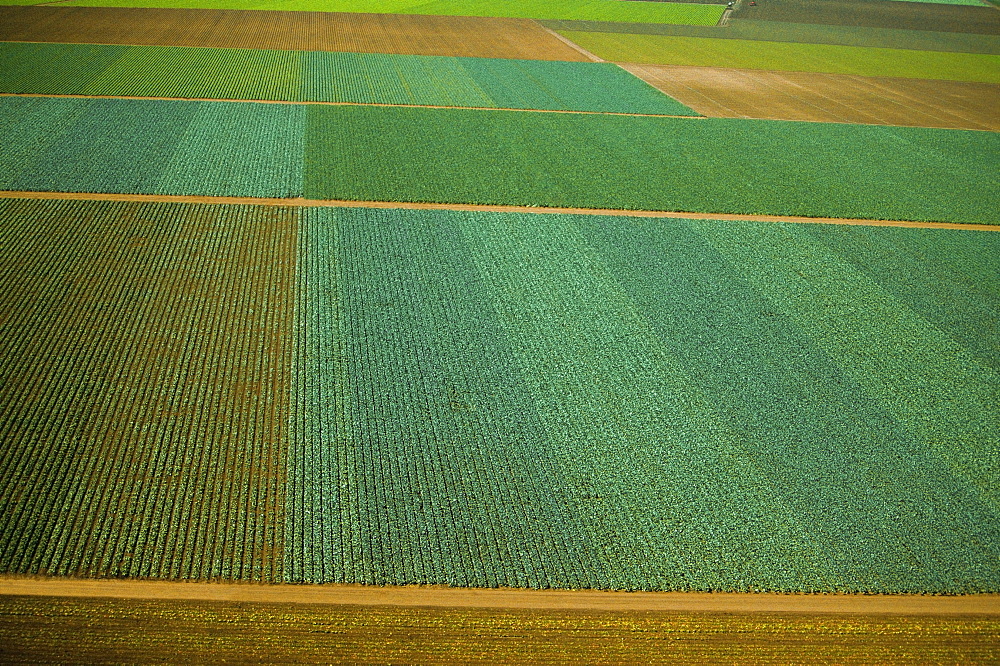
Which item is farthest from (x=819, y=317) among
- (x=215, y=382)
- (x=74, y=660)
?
(x=74, y=660)

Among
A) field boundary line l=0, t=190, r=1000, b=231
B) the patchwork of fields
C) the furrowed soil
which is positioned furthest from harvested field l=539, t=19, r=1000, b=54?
the furrowed soil

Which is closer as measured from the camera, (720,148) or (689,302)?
(689,302)

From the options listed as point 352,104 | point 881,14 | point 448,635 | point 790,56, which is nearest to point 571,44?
point 790,56

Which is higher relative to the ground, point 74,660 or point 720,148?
point 720,148

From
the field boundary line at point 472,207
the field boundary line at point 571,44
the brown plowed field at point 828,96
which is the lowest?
the field boundary line at point 472,207

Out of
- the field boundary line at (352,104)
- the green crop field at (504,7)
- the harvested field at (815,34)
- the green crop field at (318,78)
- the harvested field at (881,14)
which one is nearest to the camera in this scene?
the field boundary line at (352,104)

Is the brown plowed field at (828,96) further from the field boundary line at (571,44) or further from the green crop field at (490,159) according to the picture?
the green crop field at (490,159)

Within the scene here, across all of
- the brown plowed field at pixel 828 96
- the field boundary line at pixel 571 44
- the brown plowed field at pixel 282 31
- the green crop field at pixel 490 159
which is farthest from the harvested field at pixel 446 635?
the field boundary line at pixel 571 44

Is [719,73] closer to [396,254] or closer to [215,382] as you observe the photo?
[396,254]
